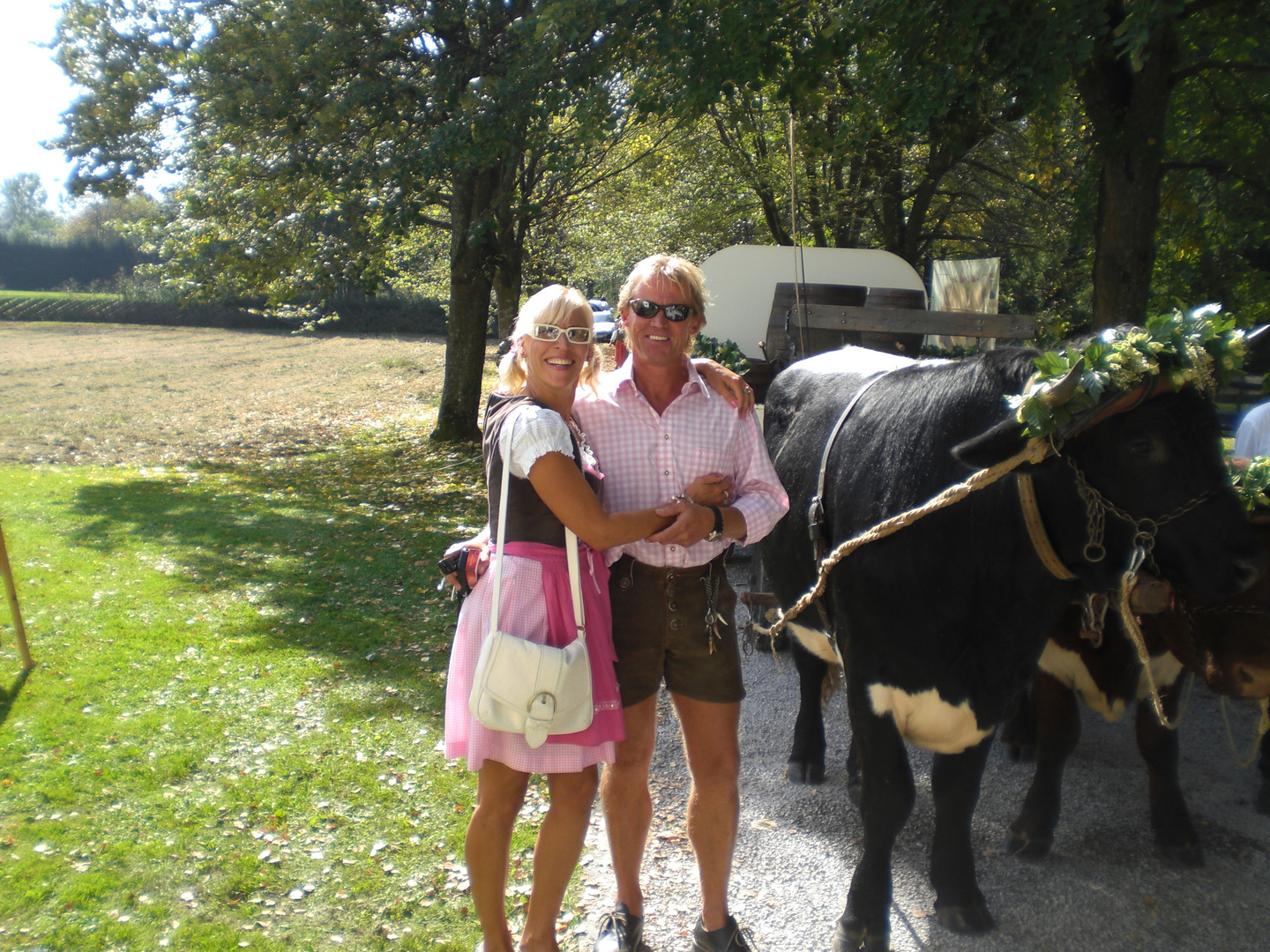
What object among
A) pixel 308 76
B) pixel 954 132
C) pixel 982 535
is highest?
pixel 308 76

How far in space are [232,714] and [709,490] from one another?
3.48 m

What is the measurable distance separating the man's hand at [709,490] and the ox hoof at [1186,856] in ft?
7.74

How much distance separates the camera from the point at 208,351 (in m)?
30.5

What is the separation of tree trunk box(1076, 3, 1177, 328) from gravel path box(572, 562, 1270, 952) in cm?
362

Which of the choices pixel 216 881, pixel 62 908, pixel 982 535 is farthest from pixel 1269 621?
pixel 62 908

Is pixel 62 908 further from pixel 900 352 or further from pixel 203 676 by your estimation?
pixel 900 352

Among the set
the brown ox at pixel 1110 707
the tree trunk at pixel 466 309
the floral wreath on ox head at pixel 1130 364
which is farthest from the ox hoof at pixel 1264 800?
the tree trunk at pixel 466 309

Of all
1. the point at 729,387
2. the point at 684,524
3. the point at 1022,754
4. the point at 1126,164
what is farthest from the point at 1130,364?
the point at 1126,164

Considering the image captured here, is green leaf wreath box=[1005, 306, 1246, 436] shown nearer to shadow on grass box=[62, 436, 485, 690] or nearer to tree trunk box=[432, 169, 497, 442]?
shadow on grass box=[62, 436, 485, 690]

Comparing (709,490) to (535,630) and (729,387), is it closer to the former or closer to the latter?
(729,387)

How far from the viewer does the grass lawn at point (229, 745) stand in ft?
10.6

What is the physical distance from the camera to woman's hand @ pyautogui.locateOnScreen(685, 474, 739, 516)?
2.58 m

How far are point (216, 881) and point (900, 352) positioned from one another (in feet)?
18.7

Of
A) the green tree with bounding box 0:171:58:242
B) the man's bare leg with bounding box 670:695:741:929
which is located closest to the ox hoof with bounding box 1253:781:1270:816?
the man's bare leg with bounding box 670:695:741:929
